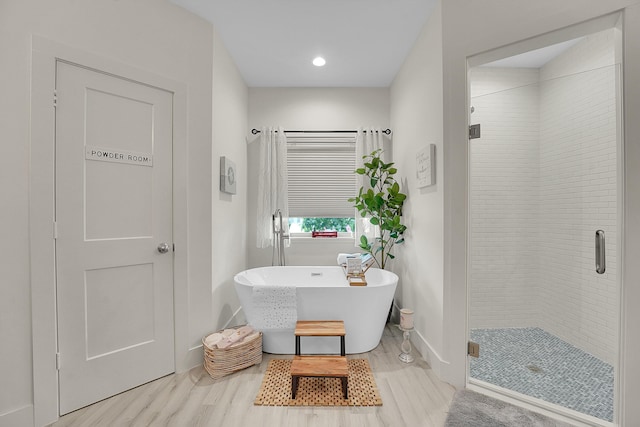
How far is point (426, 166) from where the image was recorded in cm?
225

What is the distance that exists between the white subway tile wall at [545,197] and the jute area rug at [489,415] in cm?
48

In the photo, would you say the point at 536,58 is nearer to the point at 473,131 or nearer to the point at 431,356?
the point at 473,131

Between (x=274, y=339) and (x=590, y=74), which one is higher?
(x=590, y=74)

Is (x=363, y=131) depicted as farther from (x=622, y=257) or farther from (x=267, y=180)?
(x=622, y=257)

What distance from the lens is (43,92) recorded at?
158 cm

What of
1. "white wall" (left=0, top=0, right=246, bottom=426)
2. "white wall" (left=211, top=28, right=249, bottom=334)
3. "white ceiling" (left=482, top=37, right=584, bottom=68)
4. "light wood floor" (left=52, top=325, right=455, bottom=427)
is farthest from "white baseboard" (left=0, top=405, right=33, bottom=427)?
"white ceiling" (left=482, top=37, right=584, bottom=68)

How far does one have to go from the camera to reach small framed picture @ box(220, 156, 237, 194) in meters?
2.51

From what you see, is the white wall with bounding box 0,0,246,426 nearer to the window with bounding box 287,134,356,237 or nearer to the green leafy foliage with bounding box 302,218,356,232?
the window with bounding box 287,134,356,237

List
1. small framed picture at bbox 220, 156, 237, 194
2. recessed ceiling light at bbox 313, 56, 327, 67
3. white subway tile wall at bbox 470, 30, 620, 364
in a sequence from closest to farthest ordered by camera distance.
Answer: white subway tile wall at bbox 470, 30, 620, 364 < small framed picture at bbox 220, 156, 237, 194 < recessed ceiling light at bbox 313, 56, 327, 67

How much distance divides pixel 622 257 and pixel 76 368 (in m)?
3.15

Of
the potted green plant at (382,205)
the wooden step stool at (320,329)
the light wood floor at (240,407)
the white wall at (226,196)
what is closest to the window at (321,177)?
the potted green plant at (382,205)

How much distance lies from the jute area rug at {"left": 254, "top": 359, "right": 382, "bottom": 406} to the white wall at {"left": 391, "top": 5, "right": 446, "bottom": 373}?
56cm

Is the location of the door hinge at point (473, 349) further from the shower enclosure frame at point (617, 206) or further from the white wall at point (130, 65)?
the white wall at point (130, 65)

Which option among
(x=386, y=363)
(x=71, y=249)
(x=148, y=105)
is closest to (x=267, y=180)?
(x=148, y=105)
